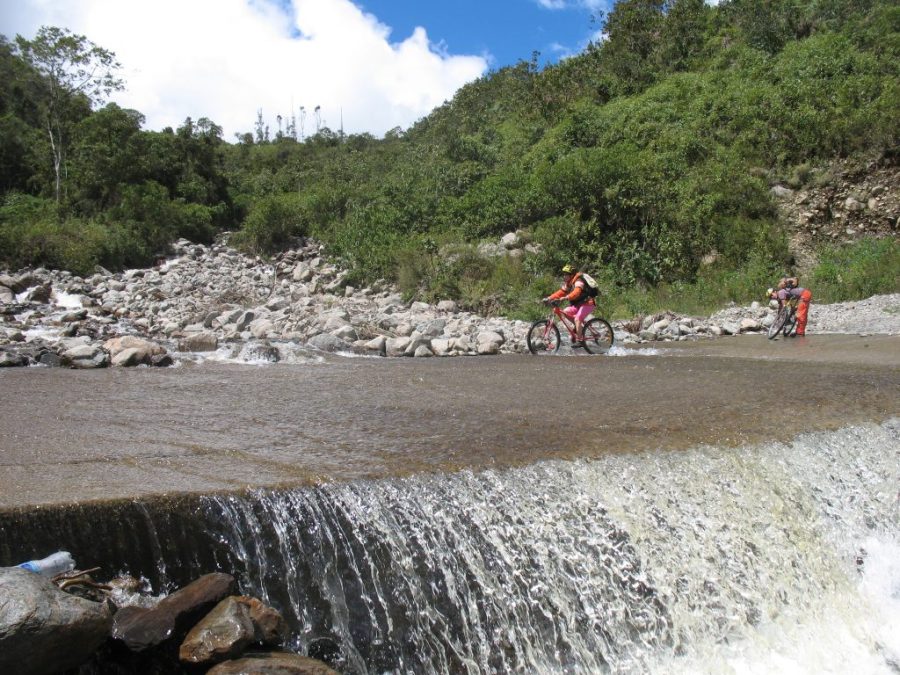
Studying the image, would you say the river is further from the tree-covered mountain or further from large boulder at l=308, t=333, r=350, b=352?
the tree-covered mountain

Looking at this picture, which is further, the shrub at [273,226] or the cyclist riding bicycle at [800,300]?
the shrub at [273,226]

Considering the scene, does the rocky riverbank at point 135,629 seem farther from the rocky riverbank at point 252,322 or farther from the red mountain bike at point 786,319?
the red mountain bike at point 786,319

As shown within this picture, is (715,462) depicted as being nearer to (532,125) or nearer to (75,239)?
(75,239)

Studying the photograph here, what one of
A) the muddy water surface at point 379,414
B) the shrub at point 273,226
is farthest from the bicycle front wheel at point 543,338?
the shrub at point 273,226

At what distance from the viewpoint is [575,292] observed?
1366 cm

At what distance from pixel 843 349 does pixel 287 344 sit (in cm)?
1128

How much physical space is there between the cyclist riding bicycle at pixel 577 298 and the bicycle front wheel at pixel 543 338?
0.46 metres

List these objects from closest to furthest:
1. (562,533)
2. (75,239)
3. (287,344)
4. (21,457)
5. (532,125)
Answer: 1. (562,533)
2. (21,457)
3. (287,344)
4. (75,239)
5. (532,125)

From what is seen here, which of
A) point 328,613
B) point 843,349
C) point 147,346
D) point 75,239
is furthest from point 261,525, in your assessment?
point 75,239

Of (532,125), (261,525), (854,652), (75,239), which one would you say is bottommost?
(854,652)

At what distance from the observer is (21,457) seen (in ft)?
19.1

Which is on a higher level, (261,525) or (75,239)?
(75,239)

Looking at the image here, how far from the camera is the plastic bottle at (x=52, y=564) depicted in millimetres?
4090

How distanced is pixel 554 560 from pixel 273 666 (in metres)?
2.26
